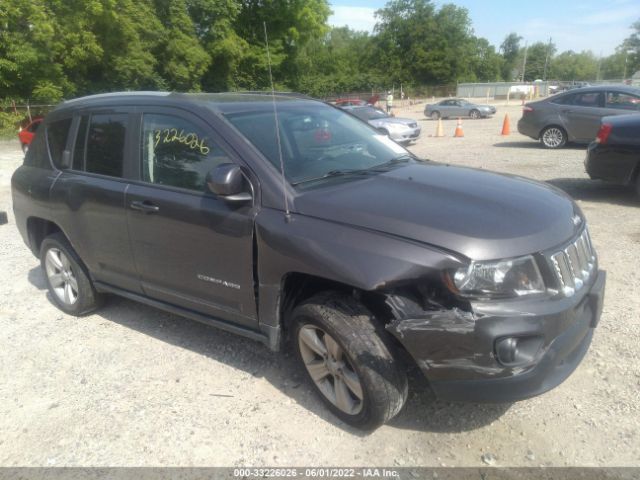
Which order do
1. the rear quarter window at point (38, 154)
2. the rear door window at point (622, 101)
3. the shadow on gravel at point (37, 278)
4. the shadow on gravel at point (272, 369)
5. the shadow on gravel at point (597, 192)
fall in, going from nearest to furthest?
the shadow on gravel at point (272, 369) < the rear quarter window at point (38, 154) < the shadow on gravel at point (37, 278) < the shadow on gravel at point (597, 192) < the rear door window at point (622, 101)

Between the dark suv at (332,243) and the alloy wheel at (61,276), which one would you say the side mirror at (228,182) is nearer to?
the dark suv at (332,243)

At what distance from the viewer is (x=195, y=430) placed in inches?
117

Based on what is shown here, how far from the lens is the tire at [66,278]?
4.38 meters

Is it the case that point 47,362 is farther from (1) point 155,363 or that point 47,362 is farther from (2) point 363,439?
(2) point 363,439

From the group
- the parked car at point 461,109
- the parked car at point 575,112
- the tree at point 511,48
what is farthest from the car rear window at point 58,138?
the tree at point 511,48

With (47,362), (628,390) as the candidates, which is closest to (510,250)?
(628,390)

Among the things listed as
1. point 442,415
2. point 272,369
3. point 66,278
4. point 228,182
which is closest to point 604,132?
point 442,415

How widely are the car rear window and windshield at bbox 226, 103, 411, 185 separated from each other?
1.85 metres

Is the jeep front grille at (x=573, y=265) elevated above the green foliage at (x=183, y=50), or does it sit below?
below

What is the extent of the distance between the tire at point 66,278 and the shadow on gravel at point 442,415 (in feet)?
9.39

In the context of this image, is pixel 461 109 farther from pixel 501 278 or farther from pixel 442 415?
pixel 501 278

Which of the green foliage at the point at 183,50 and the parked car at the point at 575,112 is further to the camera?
the green foliage at the point at 183,50

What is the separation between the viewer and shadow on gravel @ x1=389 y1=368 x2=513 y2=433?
291cm

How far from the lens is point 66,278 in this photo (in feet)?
14.9
